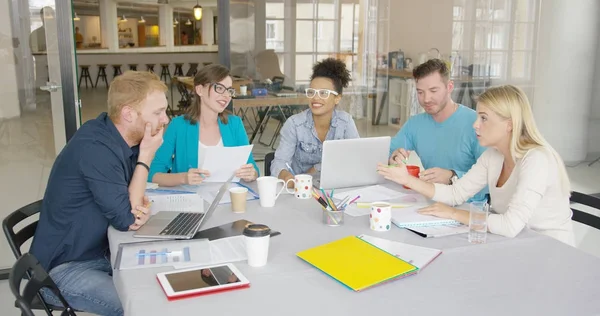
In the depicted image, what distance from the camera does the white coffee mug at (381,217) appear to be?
1951 mm

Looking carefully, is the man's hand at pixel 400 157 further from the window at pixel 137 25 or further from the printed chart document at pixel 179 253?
the window at pixel 137 25

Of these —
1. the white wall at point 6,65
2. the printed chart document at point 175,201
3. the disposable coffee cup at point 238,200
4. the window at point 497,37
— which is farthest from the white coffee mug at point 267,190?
the window at point 497,37

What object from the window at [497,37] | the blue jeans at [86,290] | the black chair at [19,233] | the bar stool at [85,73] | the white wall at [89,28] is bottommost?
the blue jeans at [86,290]

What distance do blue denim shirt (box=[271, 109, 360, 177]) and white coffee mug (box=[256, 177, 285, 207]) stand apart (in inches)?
26.1

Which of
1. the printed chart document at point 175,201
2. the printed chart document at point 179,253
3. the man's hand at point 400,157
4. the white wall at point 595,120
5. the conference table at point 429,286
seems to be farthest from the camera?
the white wall at point 595,120

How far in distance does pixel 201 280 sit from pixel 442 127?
186 centimetres

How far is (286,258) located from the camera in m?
1.72

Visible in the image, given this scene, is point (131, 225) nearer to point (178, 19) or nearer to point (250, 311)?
point (250, 311)

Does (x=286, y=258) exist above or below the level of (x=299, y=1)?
below

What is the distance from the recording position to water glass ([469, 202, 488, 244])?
6.18 ft

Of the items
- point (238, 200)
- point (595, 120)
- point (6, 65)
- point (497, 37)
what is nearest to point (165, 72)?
point (497, 37)

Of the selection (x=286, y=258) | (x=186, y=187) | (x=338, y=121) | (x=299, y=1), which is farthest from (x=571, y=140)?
(x=286, y=258)

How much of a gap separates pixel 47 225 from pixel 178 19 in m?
15.2

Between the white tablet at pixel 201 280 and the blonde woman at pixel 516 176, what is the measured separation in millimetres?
870
